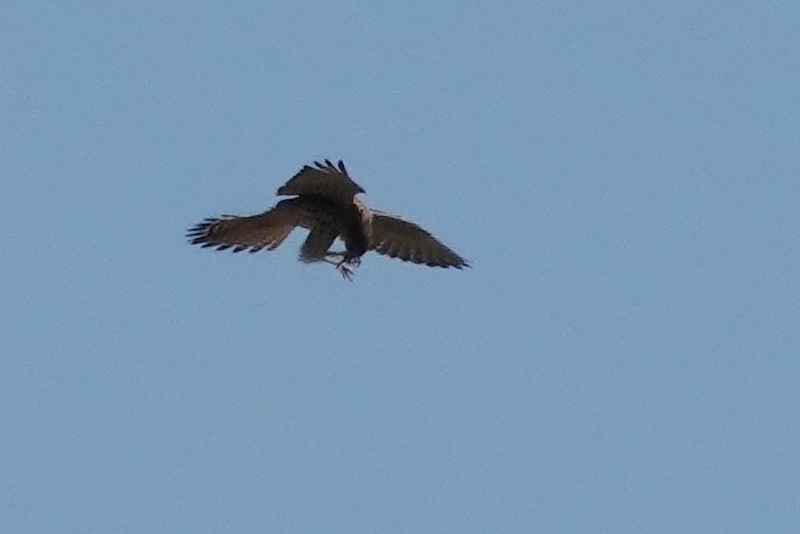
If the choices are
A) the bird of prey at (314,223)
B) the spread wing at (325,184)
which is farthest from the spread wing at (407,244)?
the spread wing at (325,184)

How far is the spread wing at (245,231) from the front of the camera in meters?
17.1

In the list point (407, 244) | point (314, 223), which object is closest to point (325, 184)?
point (314, 223)

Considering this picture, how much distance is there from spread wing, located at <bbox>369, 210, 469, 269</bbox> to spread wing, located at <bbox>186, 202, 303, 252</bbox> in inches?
37.1

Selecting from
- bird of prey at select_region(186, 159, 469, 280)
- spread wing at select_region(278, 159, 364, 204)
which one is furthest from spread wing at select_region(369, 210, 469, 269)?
spread wing at select_region(278, 159, 364, 204)

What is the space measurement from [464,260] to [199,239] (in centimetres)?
256

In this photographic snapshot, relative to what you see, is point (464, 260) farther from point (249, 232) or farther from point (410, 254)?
point (249, 232)

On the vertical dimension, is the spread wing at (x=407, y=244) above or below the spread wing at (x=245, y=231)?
above

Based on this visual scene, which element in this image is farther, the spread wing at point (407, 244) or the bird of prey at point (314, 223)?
the spread wing at point (407, 244)

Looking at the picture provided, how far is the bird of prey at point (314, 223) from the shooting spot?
16.5m

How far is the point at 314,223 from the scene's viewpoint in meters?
16.9

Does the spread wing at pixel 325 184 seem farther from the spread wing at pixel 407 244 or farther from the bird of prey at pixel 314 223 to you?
the spread wing at pixel 407 244

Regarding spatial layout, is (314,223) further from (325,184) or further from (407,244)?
(407,244)

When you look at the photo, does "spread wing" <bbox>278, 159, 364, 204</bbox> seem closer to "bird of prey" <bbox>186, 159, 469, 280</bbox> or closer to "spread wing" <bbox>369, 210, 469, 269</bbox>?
"bird of prey" <bbox>186, 159, 469, 280</bbox>

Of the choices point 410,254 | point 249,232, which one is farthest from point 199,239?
point 410,254
